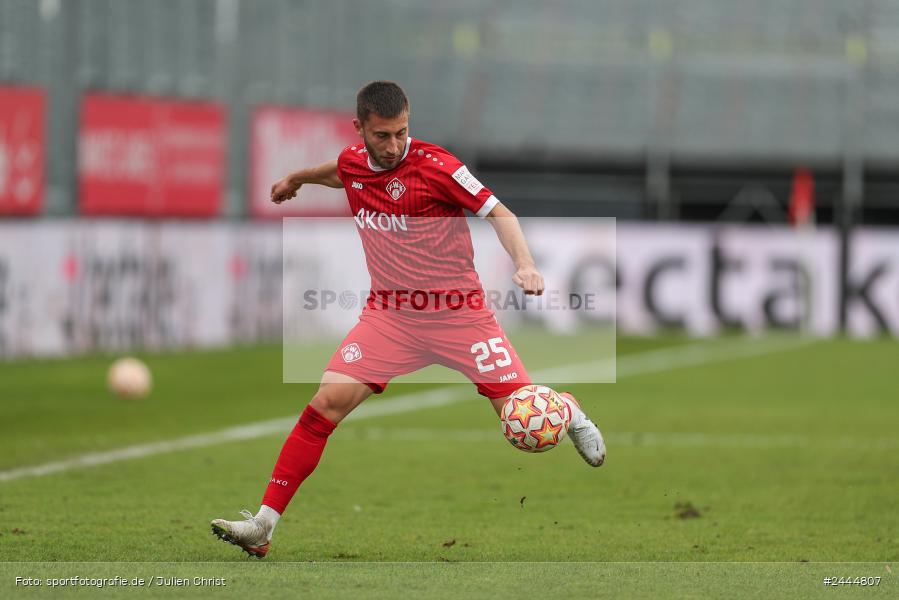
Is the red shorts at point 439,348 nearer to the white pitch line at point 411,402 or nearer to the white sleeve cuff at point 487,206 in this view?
the white sleeve cuff at point 487,206

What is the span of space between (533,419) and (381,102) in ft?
5.03

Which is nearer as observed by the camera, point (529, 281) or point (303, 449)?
point (529, 281)

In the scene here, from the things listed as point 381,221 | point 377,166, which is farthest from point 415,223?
point 377,166

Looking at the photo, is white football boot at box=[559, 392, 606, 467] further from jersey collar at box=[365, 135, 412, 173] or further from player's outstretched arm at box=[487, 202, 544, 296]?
jersey collar at box=[365, 135, 412, 173]

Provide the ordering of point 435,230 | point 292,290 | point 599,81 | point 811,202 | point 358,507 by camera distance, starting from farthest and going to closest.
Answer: point 599,81, point 811,202, point 292,290, point 358,507, point 435,230

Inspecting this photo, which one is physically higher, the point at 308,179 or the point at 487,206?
the point at 308,179

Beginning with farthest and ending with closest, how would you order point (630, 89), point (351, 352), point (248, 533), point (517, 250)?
point (630, 89) < point (351, 352) < point (248, 533) < point (517, 250)

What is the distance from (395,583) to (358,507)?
2.69 meters

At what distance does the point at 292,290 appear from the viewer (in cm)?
2469

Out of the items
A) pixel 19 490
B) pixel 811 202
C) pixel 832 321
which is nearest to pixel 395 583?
pixel 19 490

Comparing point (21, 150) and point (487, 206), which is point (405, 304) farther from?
point (21, 150)

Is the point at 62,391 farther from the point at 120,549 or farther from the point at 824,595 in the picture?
the point at 824,595

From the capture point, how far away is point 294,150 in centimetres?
2852

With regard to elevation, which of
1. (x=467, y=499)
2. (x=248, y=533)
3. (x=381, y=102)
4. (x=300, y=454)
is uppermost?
(x=381, y=102)
